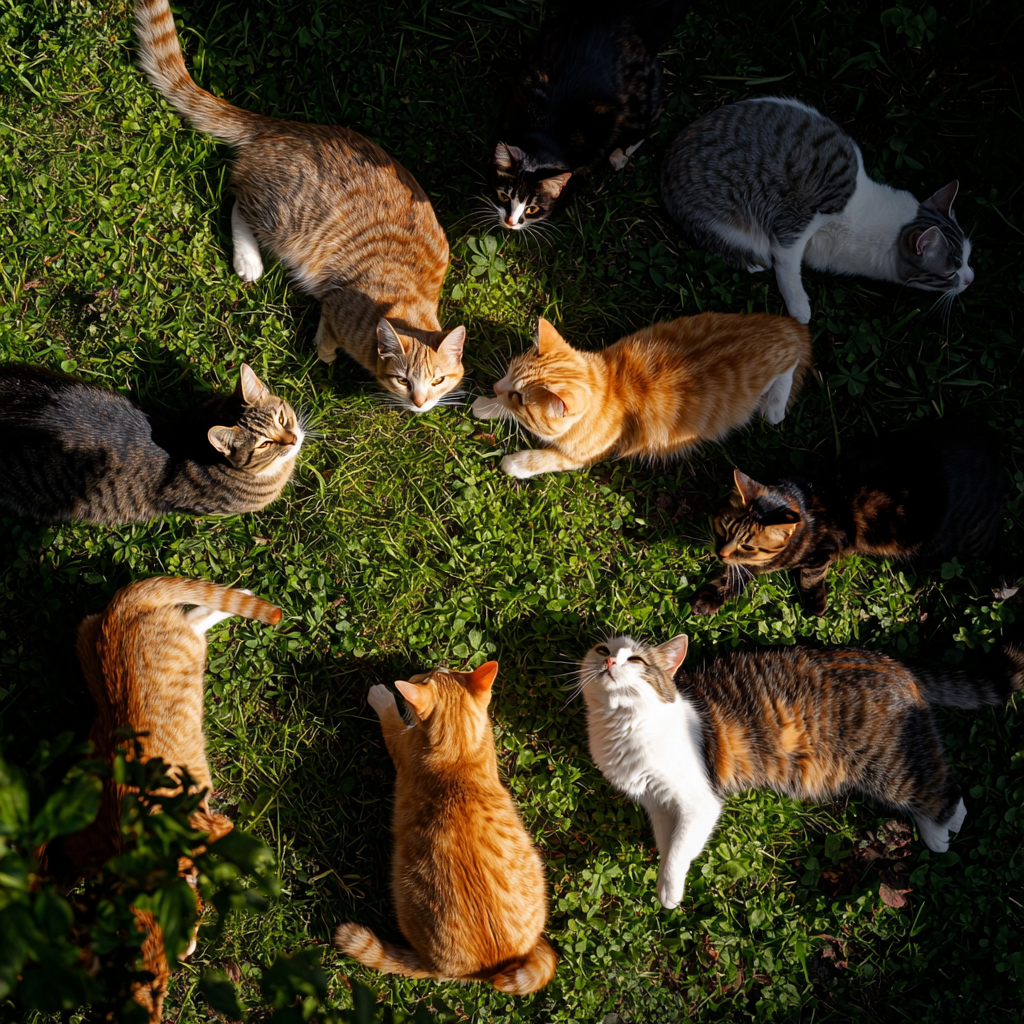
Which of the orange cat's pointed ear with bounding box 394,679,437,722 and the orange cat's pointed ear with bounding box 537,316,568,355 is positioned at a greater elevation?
the orange cat's pointed ear with bounding box 537,316,568,355

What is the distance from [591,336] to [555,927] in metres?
2.69

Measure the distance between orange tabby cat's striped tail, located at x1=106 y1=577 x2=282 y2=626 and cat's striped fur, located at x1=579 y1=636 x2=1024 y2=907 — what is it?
4.65 ft

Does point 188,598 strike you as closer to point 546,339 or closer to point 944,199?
point 546,339

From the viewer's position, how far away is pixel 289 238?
306 centimetres

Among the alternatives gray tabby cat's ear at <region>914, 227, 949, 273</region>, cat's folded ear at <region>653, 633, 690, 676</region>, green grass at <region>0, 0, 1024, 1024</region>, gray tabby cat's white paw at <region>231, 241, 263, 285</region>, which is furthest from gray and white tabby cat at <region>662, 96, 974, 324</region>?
gray tabby cat's white paw at <region>231, 241, 263, 285</region>

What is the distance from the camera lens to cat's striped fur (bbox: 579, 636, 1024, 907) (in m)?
2.85

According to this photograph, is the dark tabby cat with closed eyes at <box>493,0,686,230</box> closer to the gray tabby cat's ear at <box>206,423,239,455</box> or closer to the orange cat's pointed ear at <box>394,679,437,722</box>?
the gray tabby cat's ear at <box>206,423,239,455</box>

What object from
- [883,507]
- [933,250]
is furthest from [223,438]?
[933,250]

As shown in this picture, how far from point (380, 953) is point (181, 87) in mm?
3817

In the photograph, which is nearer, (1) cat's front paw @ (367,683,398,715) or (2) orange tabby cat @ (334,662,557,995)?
(2) orange tabby cat @ (334,662,557,995)

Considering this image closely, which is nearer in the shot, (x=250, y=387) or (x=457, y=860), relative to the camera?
(x=457, y=860)

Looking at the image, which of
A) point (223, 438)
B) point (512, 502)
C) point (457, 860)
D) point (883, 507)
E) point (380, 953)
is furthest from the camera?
point (512, 502)

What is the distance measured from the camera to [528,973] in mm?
2723

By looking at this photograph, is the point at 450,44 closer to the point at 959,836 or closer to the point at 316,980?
the point at 316,980
